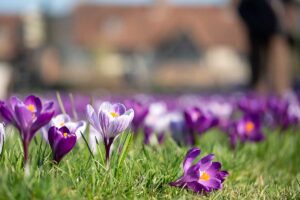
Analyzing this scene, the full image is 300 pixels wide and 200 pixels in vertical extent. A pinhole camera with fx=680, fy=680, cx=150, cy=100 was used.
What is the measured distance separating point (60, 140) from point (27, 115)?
8.5 inches

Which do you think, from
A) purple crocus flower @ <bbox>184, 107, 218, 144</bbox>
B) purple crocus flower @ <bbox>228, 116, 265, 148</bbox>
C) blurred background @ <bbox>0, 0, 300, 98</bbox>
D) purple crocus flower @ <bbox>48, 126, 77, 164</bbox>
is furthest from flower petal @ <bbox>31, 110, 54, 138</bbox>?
blurred background @ <bbox>0, 0, 300, 98</bbox>

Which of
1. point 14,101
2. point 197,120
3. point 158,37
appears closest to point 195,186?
point 14,101

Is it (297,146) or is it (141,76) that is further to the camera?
(141,76)

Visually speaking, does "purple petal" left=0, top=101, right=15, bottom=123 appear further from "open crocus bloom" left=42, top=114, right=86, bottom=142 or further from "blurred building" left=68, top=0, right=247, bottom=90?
"blurred building" left=68, top=0, right=247, bottom=90

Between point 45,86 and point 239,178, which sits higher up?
point 239,178

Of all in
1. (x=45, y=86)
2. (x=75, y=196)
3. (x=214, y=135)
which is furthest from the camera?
(x=45, y=86)

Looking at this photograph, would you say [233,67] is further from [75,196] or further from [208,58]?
[75,196]

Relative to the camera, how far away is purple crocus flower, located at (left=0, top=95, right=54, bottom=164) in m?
2.55

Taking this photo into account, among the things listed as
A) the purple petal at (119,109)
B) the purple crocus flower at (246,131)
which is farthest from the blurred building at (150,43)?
the purple petal at (119,109)

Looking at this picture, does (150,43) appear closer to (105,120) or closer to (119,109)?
(119,109)

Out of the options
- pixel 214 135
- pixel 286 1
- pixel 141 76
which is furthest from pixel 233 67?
pixel 214 135

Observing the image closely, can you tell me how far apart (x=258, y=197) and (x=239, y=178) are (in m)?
0.84

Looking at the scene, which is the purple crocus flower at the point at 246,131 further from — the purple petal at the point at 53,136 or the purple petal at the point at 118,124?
the purple petal at the point at 53,136

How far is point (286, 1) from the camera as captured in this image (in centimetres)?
1247
